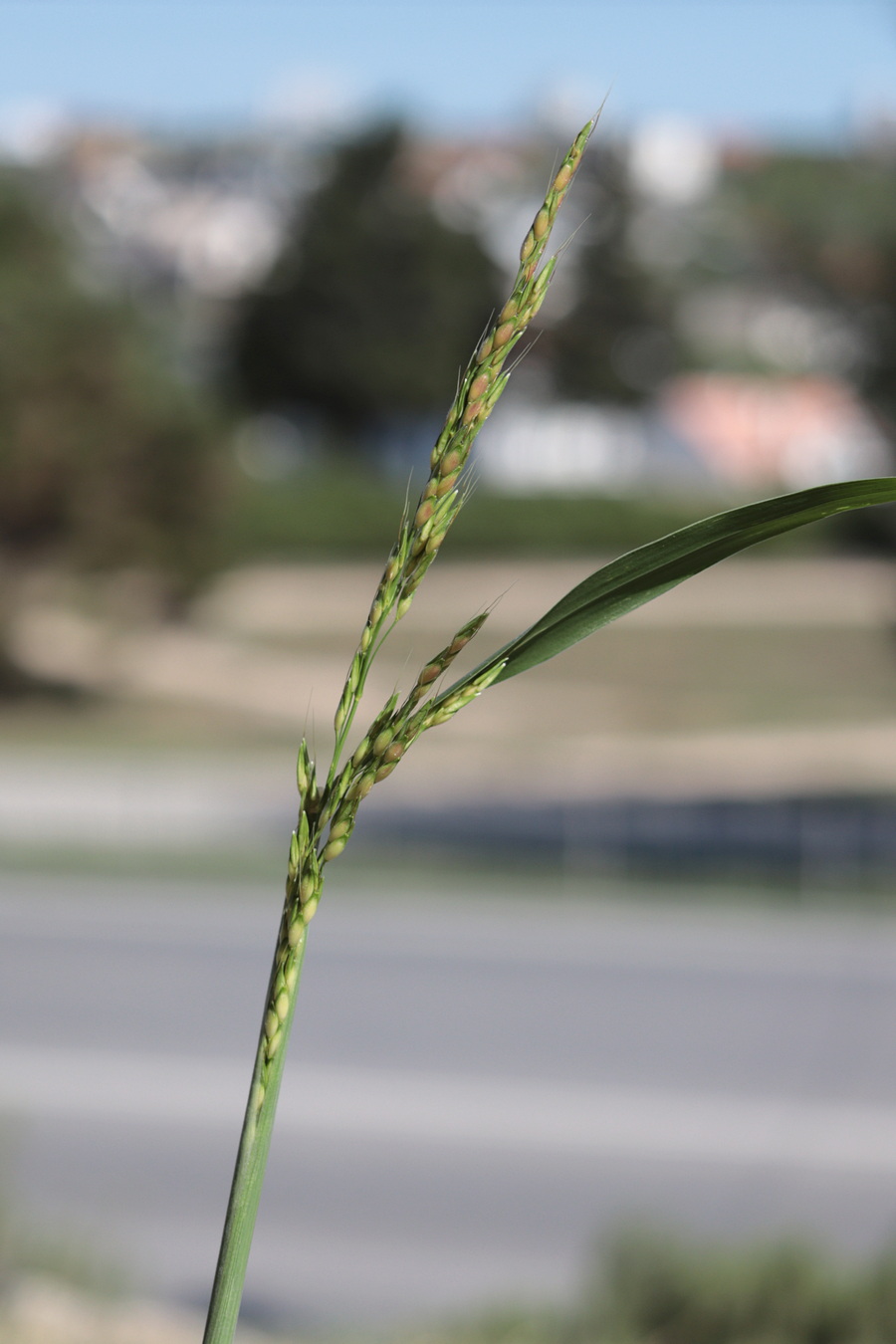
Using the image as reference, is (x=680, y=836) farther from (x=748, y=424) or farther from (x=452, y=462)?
(x=748, y=424)

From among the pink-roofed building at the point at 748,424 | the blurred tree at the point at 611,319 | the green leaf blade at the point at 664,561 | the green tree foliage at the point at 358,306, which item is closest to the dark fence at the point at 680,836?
the green leaf blade at the point at 664,561

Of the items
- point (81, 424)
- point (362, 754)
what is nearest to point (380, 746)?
point (362, 754)

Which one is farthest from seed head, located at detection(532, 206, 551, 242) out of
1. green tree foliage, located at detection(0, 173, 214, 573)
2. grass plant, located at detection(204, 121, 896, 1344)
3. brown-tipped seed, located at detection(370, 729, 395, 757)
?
green tree foliage, located at detection(0, 173, 214, 573)

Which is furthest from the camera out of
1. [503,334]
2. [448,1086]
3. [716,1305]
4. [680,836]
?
[680,836]

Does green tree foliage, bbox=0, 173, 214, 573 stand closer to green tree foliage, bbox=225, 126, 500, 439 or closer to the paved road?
the paved road

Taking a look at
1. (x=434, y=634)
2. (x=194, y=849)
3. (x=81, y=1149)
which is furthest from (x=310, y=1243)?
(x=434, y=634)

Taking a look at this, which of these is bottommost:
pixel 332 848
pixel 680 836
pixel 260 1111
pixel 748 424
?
pixel 260 1111
